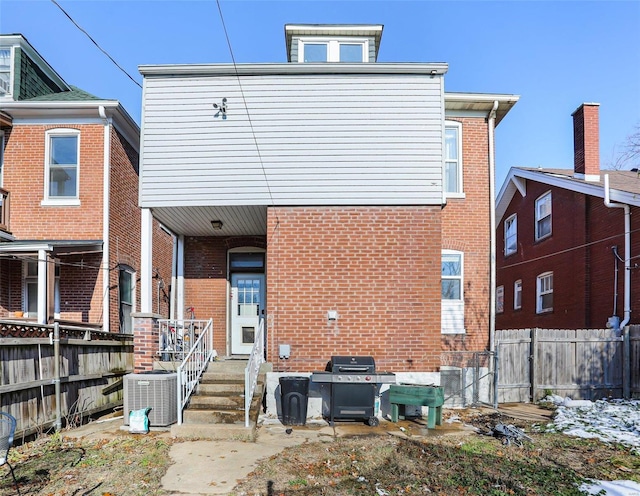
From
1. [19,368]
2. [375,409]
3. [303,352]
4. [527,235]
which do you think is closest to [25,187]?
[19,368]

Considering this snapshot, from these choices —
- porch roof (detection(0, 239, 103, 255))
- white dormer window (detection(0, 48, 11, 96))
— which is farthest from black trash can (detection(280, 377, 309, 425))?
white dormer window (detection(0, 48, 11, 96))

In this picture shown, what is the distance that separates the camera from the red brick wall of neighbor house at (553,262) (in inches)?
599

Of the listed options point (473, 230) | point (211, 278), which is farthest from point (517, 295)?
point (211, 278)

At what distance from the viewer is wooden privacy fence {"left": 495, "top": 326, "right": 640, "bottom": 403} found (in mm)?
11648

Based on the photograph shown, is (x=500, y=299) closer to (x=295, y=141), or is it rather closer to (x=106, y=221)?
(x=295, y=141)

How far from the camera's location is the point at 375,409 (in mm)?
9211

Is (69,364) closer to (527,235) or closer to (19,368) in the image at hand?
(19,368)

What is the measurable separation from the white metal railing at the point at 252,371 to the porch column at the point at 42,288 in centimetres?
535

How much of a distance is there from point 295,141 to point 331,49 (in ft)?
14.1

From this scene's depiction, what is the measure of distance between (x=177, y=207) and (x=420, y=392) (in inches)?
226

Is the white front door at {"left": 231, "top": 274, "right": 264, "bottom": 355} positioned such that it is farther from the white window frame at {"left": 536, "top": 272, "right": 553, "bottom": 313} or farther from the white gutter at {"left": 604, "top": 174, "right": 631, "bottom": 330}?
the white window frame at {"left": 536, "top": 272, "right": 553, "bottom": 313}

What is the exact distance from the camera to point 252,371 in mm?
8625

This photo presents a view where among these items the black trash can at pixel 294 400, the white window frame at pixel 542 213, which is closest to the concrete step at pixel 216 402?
the black trash can at pixel 294 400

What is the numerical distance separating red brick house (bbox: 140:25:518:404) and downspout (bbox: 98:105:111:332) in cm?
327
